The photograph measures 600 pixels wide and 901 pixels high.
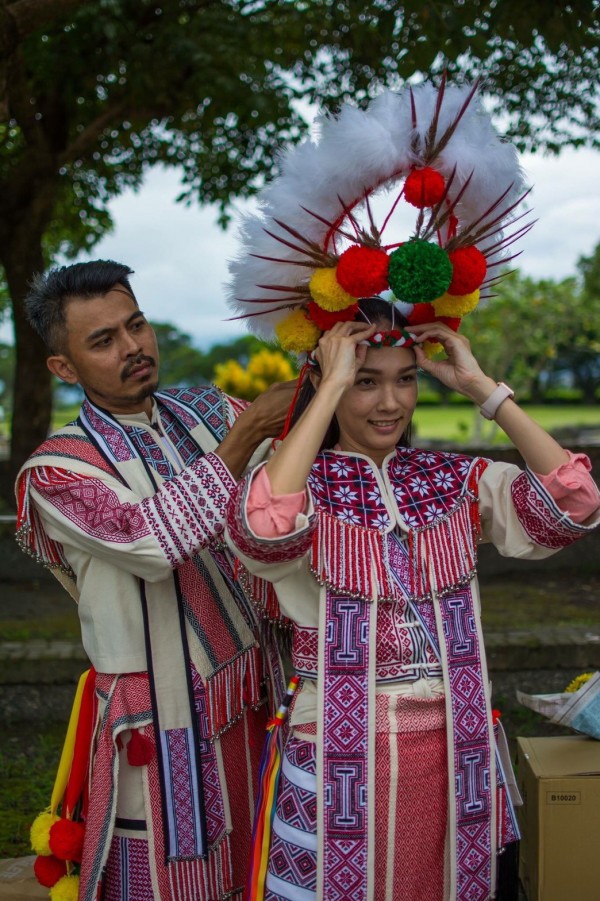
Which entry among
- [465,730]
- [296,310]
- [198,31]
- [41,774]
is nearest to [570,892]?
[465,730]

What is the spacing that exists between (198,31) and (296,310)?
16.3ft

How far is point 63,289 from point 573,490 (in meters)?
1.40

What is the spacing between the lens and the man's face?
240 centimetres

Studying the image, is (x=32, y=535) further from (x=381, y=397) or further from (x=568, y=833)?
(x=568, y=833)

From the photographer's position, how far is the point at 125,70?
6770mm

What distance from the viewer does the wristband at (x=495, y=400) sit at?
6.66 feet

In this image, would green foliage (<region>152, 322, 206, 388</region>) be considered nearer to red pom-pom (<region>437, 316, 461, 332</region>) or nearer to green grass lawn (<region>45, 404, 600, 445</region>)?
green grass lawn (<region>45, 404, 600, 445</region>)

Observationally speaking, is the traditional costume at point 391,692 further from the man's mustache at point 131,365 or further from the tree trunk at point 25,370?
the tree trunk at point 25,370

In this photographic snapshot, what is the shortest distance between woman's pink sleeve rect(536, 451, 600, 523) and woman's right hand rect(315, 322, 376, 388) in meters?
0.47

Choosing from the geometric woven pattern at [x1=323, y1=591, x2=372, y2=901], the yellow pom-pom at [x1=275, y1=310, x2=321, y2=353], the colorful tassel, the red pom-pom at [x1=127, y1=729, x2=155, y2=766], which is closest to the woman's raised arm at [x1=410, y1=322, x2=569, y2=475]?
the yellow pom-pom at [x1=275, y1=310, x2=321, y2=353]

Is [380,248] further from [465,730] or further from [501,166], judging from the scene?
[465,730]

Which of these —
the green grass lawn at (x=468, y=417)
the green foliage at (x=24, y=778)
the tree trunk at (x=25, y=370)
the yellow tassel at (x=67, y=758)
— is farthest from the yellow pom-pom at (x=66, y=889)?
the green grass lawn at (x=468, y=417)

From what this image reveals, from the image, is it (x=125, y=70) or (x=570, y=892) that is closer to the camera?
(x=570, y=892)

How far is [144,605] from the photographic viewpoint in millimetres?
2332
